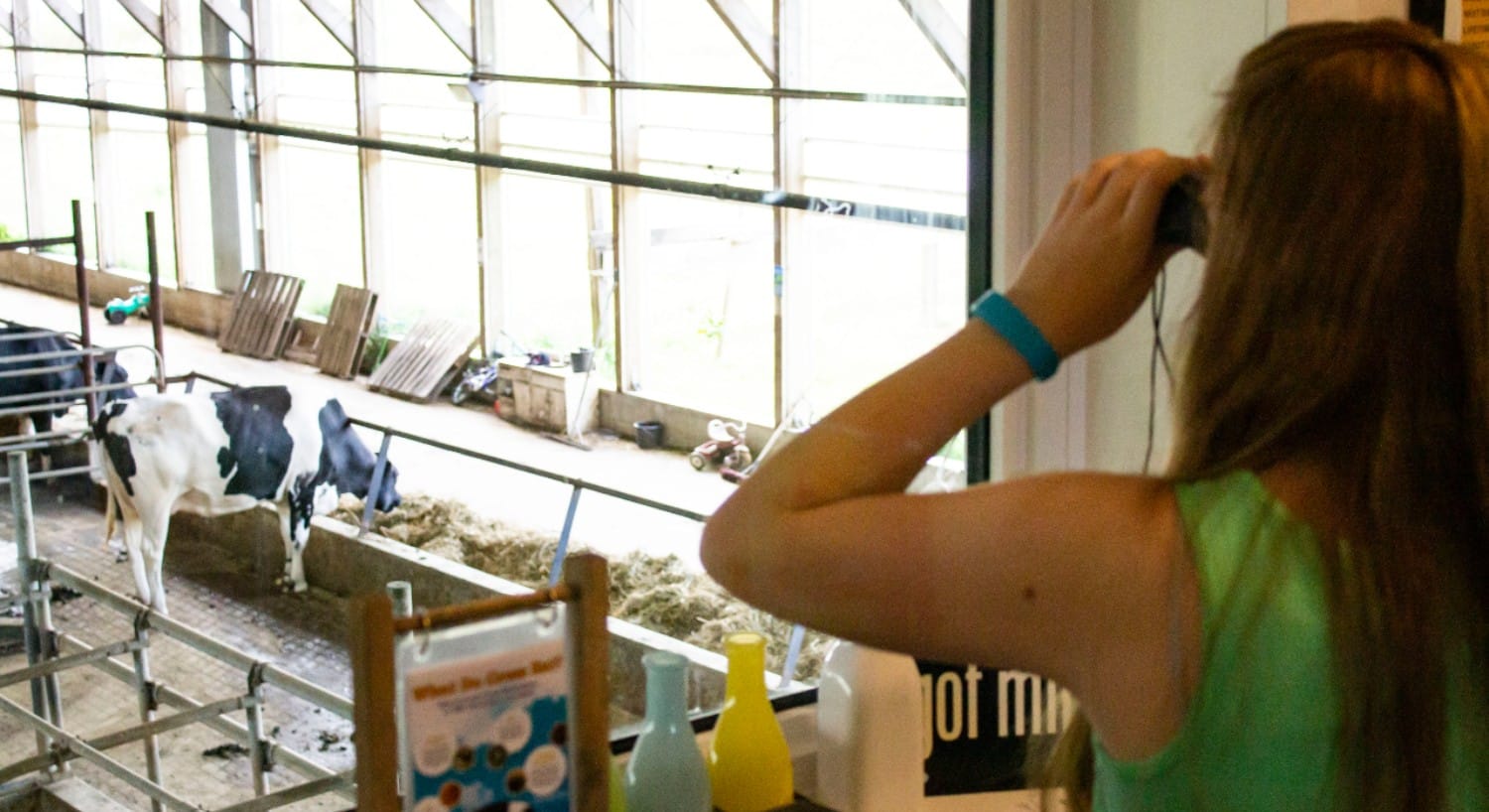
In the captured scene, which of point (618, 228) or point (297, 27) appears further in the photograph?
point (618, 228)

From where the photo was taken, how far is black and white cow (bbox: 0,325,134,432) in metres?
1.84

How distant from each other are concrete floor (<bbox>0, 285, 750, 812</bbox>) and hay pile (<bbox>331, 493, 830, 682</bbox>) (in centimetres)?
2

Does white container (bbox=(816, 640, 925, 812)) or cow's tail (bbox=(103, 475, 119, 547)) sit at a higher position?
cow's tail (bbox=(103, 475, 119, 547))

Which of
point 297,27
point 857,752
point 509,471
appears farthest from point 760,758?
point 297,27

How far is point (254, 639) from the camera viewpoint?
6.42 feet

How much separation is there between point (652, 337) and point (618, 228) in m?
0.16

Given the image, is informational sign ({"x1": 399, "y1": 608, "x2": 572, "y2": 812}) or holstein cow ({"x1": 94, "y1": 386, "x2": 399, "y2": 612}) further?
holstein cow ({"x1": 94, "y1": 386, "x2": 399, "y2": 612})

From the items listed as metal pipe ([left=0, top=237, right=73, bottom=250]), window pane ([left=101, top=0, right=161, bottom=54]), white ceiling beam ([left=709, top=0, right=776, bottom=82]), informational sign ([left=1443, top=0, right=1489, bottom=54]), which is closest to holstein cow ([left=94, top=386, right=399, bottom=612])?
metal pipe ([left=0, top=237, right=73, bottom=250])

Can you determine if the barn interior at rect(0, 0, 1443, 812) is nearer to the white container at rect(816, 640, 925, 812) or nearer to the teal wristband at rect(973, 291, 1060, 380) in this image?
the white container at rect(816, 640, 925, 812)

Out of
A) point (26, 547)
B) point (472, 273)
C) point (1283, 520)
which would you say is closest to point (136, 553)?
point (26, 547)

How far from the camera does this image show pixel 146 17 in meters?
1.87

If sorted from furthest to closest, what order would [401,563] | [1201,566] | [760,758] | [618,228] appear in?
[618,228] < [401,563] < [760,758] < [1201,566]

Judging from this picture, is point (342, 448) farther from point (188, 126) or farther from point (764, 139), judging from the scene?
point (764, 139)

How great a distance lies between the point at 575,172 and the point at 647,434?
37cm
